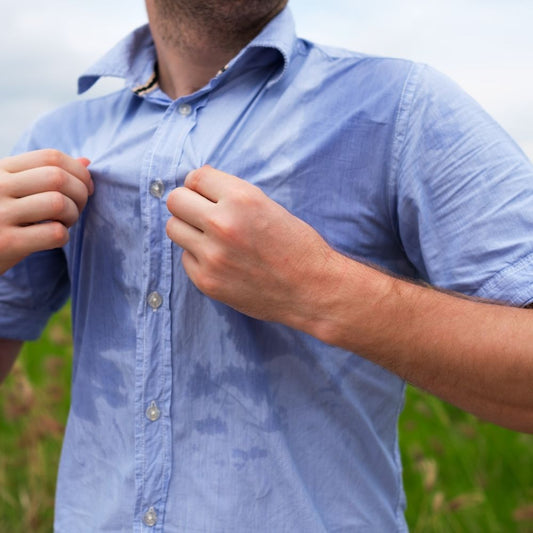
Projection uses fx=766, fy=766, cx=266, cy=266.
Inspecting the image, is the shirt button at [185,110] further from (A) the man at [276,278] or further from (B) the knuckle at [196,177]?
(B) the knuckle at [196,177]

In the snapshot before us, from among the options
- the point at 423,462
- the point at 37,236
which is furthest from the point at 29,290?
the point at 423,462

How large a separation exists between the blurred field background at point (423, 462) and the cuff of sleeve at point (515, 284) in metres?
1.44

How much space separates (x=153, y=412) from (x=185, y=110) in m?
0.59

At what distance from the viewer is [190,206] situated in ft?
4.24

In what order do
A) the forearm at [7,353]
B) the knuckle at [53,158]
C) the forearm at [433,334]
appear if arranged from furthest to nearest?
the forearm at [7,353], the knuckle at [53,158], the forearm at [433,334]

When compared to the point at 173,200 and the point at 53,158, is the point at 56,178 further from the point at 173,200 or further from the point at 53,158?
the point at 173,200

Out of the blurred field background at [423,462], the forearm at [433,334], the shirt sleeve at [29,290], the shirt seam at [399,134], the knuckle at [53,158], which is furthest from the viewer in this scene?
the blurred field background at [423,462]

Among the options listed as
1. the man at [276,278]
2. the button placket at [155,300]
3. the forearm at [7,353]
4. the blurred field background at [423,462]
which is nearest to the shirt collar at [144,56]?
the man at [276,278]

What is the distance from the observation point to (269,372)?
1.43 meters

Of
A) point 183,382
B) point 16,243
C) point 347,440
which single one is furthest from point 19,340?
point 347,440

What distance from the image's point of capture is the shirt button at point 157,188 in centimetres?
144

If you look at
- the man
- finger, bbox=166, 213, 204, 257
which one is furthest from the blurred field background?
finger, bbox=166, 213, 204, 257

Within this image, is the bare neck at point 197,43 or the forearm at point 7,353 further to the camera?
the forearm at point 7,353

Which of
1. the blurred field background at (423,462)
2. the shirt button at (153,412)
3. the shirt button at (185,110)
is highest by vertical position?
the shirt button at (185,110)
